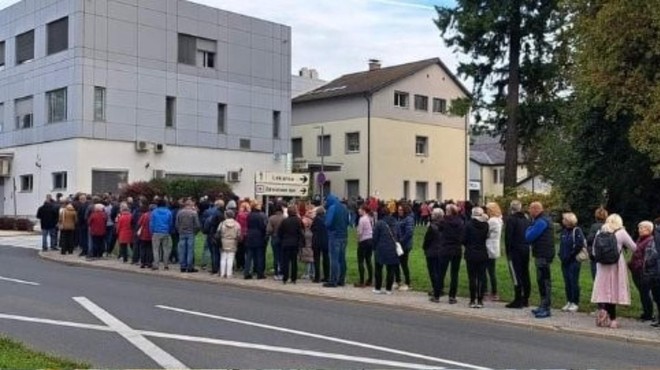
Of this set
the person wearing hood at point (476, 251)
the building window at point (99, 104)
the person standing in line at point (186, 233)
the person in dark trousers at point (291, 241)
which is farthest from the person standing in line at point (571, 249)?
the building window at point (99, 104)

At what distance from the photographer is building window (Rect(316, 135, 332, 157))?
187ft

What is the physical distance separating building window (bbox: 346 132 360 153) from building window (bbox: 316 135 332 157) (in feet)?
5.79

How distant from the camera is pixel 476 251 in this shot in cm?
1478

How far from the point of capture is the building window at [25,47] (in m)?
43.7

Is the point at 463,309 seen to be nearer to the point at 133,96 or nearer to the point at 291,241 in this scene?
the point at 291,241

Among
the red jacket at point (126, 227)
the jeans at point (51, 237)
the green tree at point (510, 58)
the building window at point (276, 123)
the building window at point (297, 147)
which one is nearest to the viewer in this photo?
the red jacket at point (126, 227)

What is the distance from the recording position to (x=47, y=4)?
4209cm

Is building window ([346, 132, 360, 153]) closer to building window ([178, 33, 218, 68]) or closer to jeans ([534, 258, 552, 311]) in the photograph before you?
building window ([178, 33, 218, 68])

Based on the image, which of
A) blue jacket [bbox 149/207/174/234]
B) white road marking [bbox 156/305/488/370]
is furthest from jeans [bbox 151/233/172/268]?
white road marking [bbox 156/305/488/370]

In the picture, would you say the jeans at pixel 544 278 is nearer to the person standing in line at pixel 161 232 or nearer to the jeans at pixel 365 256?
the jeans at pixel 365 256

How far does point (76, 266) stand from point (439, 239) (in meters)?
10.9

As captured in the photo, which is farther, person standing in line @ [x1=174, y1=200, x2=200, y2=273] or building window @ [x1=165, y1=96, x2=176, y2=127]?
building window @ [x1=165, y1=96, x2=176, y2=127]

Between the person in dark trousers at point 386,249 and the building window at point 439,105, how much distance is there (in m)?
42.8

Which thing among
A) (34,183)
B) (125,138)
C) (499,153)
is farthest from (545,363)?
(499,153)
